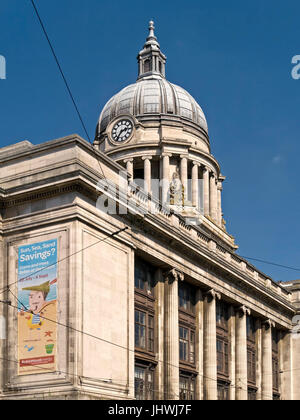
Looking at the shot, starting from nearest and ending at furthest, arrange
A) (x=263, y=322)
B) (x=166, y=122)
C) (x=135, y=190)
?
(x=135, y=190)
(x=263, y=322)
(x=166, y=122)

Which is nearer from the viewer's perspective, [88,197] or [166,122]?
[88,197]

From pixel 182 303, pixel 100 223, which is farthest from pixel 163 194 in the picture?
pixel 100 223

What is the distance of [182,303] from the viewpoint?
50562 millimetres

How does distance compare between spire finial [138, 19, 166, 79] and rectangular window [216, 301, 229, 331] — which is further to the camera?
spire finial [138, 19, 166, 79]

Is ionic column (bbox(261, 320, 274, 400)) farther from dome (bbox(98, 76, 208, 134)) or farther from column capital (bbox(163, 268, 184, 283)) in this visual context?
dome (bbox(98, 76, 208, 134))

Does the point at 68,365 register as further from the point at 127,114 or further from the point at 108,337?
the point at 127,114

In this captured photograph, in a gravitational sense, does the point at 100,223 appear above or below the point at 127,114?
below

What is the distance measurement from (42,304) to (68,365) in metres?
3.59

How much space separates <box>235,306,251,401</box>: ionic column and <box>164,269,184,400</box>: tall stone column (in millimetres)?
11321

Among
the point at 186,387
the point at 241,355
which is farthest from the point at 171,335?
the point at 241,355

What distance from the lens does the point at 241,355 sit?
2253 inches

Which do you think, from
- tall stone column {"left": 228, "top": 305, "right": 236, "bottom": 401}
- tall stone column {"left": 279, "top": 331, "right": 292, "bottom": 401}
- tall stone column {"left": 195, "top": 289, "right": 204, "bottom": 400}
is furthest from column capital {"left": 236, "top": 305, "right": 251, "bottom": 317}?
tall stone column {"left": 279, "top": 331, "right": 292, "bottom": 401}

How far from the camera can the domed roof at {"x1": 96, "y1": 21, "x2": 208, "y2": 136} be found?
7931 centimetres
